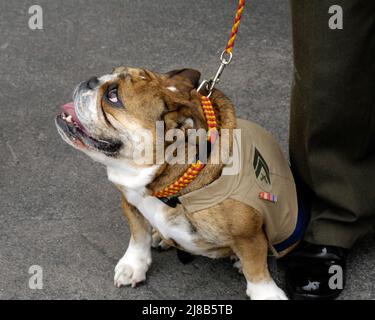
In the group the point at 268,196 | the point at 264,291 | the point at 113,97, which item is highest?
the point at 113,97

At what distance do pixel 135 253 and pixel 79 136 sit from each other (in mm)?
613

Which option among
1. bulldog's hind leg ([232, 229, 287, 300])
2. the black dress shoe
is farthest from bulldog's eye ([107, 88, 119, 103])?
the black dress shoe

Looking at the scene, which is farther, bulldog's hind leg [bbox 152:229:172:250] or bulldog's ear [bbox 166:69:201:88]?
bulldog's hind leg [bbox 152:229:172:250]

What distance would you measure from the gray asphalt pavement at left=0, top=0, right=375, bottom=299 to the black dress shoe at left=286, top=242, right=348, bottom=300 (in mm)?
75

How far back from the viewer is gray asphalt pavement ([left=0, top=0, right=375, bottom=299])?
3246mm

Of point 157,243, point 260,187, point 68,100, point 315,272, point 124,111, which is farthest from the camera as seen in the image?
point 68,100

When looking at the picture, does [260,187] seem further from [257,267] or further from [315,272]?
[315,272]

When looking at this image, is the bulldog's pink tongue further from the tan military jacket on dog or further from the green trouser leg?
the green trouser leg

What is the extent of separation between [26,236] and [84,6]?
2.28 meters

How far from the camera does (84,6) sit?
17.4ft

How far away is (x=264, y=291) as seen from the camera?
9.96 ft

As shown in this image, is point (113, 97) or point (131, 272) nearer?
point (113, 97)

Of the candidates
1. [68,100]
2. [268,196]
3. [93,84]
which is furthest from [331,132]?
[68,100]

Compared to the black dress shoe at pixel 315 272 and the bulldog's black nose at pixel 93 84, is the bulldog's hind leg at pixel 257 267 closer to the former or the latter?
the black dress shoe at pixel 315 272
